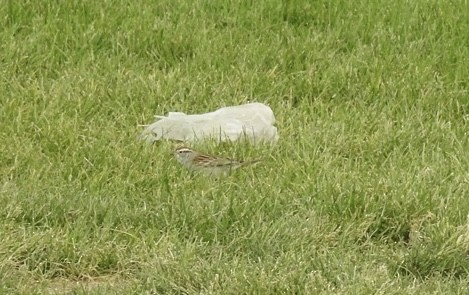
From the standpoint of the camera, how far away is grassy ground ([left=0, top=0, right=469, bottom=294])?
4.34 m

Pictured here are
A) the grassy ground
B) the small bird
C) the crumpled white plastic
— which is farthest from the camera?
the crumpled white plastic

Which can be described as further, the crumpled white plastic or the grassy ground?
the crumpled white plastic

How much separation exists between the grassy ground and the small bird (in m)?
0.06

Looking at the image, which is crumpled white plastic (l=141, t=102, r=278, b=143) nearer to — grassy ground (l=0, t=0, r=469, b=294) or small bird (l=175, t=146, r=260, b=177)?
grassy ground (l=0, t=0, r=469, b=294)

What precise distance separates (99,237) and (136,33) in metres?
2.65

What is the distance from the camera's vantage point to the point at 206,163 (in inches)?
203

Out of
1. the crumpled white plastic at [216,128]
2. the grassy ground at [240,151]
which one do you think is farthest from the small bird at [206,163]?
the crumpled white plastic at [216,128]

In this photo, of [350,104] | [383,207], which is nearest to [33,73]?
[350,104]

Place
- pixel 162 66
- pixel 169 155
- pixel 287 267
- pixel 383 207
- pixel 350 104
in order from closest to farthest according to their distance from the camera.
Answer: pixel 287 267, pixel 383 207, pixel 169 155, pixel 350 104, pixel 162 66

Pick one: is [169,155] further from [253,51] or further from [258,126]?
[253,51]

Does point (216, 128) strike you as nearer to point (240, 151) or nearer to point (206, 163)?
point (240, 151)

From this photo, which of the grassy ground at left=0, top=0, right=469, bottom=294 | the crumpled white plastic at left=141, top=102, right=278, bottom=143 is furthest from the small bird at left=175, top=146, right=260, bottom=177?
the crumpled white plastic at left=141, top=102, right=278, bottom=143

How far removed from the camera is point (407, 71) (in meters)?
6.51

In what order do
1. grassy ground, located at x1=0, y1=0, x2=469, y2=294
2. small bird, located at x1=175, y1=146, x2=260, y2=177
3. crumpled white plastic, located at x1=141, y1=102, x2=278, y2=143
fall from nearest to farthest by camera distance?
grassy ground, located at x1=0, y1=0, x2=469, y2=294 < small bird, located at x1=175, y1=146, x2=260, y2=177 < crumpled white plastic, located at x1=141, y1=102, x2=278, y2=143
